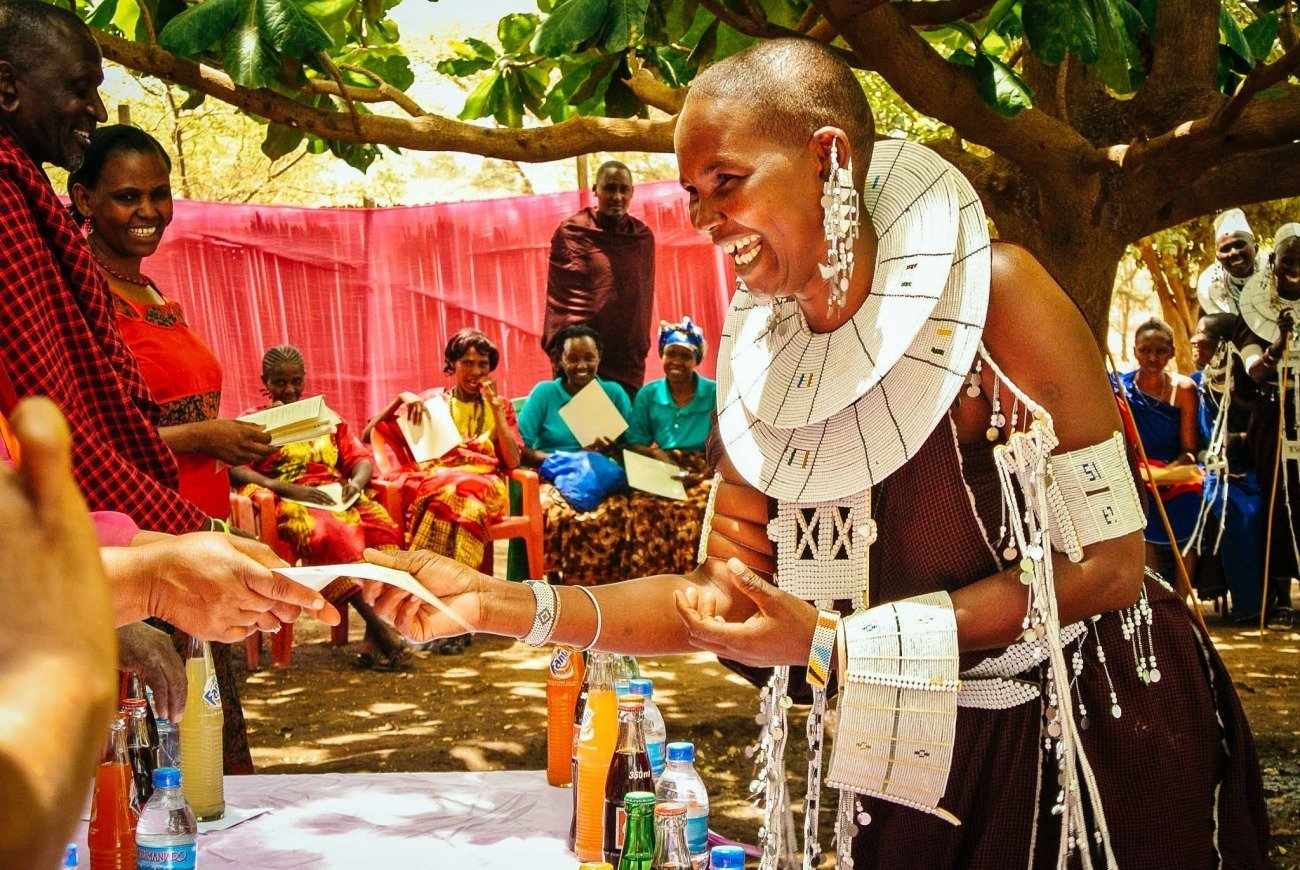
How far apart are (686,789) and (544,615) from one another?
393 mm

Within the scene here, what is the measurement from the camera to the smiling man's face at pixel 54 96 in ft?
9.75

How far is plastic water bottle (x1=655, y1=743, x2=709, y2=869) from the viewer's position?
7.40 ft

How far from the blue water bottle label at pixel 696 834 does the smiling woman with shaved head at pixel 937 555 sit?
12 centimetres

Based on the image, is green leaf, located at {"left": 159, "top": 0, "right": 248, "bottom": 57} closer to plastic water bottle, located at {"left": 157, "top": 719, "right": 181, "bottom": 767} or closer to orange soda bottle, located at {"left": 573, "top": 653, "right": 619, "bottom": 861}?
plastic water bottle, located at {"left": 157, "top": 719, "right": 181, "bottom": 767}

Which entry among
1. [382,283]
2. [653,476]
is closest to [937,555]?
[653,476]

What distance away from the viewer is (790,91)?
217 cm

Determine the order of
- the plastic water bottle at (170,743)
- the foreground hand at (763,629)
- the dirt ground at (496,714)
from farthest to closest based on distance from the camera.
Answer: the dirt ground at (496,714), the plastic water bottle at (170,743), the foreground hand at (763,629)

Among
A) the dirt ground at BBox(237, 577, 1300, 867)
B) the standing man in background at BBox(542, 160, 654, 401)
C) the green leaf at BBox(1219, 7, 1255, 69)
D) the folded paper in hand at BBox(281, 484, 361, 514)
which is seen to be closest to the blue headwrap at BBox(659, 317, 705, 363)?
the standing man in background at BBox(542, 160, 654, 401)

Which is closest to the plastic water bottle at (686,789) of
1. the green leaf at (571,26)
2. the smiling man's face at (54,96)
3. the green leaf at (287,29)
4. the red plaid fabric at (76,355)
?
the red plaid fabric at (76,355)

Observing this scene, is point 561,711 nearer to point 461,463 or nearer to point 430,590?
point 430,590

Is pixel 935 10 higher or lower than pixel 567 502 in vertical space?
higher

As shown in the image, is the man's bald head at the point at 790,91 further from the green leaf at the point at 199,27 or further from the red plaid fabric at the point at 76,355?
the green leaf at the point at 199,27

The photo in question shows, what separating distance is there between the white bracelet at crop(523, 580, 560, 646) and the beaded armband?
860 mm

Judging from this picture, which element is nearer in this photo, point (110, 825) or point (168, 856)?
point (168, 856)
